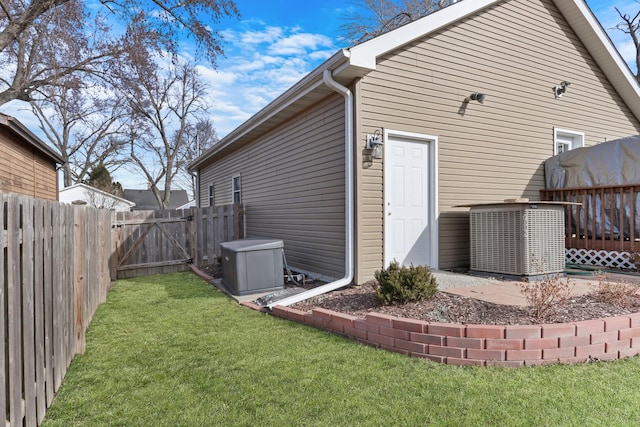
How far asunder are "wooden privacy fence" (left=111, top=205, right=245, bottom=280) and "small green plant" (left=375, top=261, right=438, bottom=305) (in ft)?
19.2

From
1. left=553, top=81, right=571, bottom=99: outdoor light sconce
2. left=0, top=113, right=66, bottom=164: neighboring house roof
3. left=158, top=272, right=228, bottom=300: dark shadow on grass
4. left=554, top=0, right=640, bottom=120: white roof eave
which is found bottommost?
left=158, top=272, right=228, bottom=300: dark shadow on grass

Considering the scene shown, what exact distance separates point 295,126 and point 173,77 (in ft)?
70.3

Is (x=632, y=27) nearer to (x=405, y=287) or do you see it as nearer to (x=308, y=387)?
(x=405, y=287)

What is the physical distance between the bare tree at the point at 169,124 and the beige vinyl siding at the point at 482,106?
21304 mm

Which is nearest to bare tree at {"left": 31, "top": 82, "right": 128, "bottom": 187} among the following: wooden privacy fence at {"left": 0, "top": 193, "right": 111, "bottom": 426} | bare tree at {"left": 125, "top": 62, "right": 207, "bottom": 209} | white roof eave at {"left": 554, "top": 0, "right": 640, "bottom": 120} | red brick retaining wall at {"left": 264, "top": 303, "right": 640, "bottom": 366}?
bare tree at {"left": 125, "top": 62, "right": 207, "bottom": 209}

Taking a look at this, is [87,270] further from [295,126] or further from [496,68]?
[496,68]

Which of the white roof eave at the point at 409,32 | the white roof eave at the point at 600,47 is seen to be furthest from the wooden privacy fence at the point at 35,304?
the white roof eave at the point at 600,47

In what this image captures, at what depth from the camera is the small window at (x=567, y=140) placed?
743cm

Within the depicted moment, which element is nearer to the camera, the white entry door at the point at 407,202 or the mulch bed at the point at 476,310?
the mulch bed at the point at 476,310

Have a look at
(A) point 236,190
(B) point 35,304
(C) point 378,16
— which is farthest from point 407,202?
(C) point 378,16

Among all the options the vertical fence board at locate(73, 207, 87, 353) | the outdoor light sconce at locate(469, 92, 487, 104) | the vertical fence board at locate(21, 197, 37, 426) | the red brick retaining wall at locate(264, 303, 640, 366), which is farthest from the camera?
the outdoor light sconce at locate(469, 92, 487, 104)

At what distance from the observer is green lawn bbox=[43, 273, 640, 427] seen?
218 centimetres

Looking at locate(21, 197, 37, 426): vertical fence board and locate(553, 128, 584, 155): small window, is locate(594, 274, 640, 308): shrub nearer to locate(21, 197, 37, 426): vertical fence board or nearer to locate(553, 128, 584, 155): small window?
locate(553, 128, 584, 155): small window

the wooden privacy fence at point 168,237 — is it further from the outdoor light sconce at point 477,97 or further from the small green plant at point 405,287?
the small green plant at point 405,287
